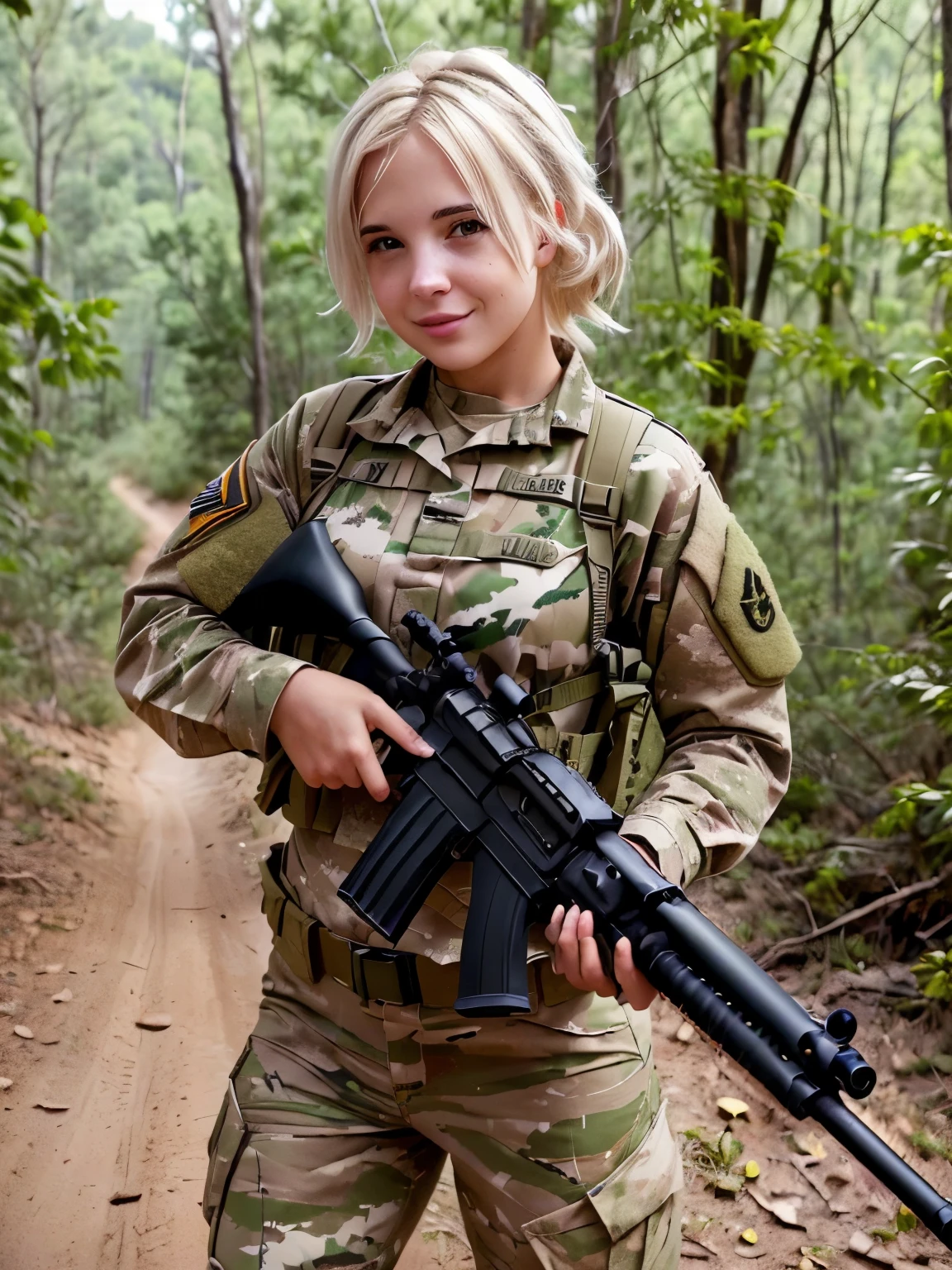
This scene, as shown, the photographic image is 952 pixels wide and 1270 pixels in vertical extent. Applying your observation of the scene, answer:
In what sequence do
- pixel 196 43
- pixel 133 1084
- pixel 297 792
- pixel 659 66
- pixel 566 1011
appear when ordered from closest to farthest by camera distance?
pixel 566 1011, pixel 297 792, pixel 133 1084, pixel 659 66, pixel 196 43

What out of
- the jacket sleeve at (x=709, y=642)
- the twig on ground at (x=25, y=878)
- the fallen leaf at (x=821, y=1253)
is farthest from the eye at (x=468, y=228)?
the twig on ground at (x=25, y=878)

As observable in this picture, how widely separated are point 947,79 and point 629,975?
2766mm

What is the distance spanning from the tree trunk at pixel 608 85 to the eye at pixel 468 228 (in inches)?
69.3

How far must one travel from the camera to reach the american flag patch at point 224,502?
177 centimetres

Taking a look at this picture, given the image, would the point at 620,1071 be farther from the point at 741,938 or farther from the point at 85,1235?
the point at 741,938

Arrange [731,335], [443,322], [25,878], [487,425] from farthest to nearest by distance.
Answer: [731,335] < [25,878] < [487,425] < [443,322]

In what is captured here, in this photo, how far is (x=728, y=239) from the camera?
455 cm

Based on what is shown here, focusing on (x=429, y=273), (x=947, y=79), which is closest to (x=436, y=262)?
(x=429, y=273)

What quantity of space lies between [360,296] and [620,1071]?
123 centimetres

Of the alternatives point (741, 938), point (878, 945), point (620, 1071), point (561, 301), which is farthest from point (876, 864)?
point (561, 301)

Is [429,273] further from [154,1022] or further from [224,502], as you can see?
[154,1022]

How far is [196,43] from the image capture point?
1581cm

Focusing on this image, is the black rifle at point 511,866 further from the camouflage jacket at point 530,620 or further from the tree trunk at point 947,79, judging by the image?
the tree trunk at point 947,79

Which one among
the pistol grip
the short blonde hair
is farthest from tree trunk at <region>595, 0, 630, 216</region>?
the pistol grip
